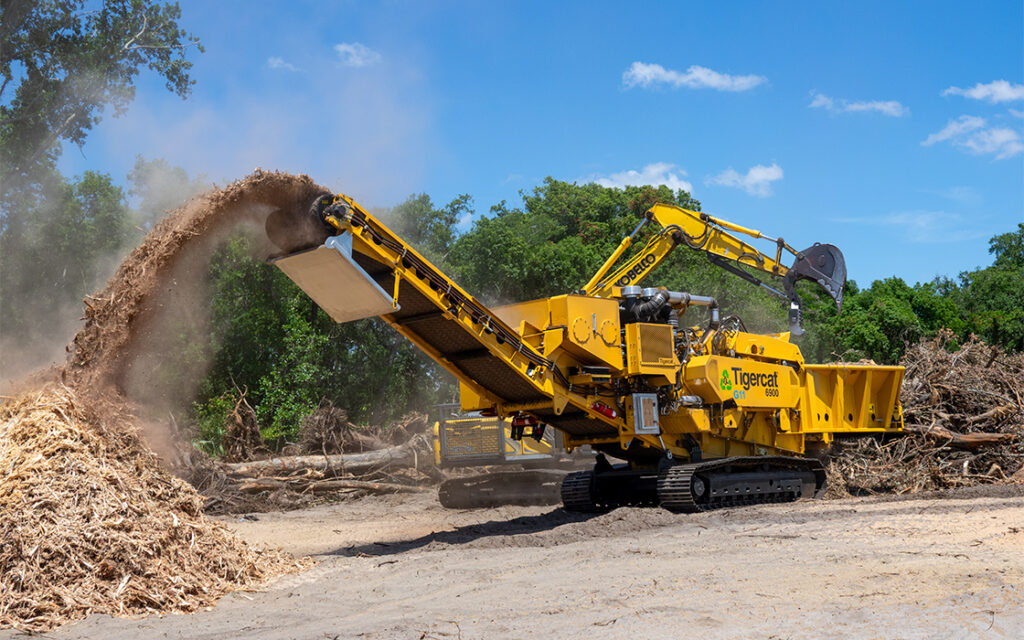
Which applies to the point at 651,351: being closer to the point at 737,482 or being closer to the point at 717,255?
the point at 737,482

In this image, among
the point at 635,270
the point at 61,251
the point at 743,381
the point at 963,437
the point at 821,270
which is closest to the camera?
the point at 743,381

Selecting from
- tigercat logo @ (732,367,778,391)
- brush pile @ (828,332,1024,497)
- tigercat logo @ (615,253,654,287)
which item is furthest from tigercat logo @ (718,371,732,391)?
brush pile @ (828,332,1024,497)

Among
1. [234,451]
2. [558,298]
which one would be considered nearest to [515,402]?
[558,298]

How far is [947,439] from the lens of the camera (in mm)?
14117

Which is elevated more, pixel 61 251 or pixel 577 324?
pixel 61 251

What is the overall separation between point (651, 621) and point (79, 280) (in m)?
21.3

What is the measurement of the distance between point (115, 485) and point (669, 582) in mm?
4376

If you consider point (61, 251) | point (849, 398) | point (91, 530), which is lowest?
point (91, 530)

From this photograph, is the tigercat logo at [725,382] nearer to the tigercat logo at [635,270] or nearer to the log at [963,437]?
the tigercat logo at [635,270]

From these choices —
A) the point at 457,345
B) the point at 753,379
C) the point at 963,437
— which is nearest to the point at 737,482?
the point at 753,379

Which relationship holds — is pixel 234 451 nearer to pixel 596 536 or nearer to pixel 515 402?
pixel 515 402

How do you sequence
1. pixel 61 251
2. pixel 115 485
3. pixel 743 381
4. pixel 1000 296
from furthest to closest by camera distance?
pixel 1000 296
pixel 61 251
pixel 743 381
pixel 115 485

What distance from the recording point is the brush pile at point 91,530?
650cm

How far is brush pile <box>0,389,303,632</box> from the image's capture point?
650cm
